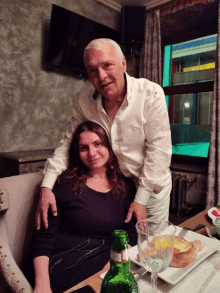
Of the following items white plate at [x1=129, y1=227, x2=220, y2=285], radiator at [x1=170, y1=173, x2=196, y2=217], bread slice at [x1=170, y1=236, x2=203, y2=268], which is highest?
bread slice at [x1=170, y1=236, x2=203, y2=268]

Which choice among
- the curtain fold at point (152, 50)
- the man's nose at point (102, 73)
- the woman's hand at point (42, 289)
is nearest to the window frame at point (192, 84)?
the curtain fold at point (152, 50)

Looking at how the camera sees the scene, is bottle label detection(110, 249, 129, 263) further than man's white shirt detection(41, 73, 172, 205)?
No

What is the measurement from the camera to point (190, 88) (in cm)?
321

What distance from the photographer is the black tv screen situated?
2.68 m

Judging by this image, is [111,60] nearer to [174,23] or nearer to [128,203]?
[128,203]

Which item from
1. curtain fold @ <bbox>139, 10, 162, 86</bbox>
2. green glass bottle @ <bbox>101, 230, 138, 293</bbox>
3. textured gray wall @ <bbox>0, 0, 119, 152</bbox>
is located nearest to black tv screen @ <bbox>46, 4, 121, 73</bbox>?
textured gray wall @ <bbox>0, 0, 119, 152</bbox>

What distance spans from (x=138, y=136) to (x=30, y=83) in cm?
193

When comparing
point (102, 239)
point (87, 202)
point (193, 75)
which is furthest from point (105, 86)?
point (193, 75)

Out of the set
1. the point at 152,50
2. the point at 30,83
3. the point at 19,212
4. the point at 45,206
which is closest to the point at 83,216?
the point at 45,206

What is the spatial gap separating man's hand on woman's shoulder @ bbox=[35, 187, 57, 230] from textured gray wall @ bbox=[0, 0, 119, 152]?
176 cm

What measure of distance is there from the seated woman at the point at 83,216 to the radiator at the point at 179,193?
188cm

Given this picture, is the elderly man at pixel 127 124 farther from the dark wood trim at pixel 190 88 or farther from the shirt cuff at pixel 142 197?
the dark wood trim at pixel 190 88

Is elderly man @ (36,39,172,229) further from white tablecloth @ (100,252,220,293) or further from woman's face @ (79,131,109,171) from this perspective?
white tablecloth @ (100,252,220,293)

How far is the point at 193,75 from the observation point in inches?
135
